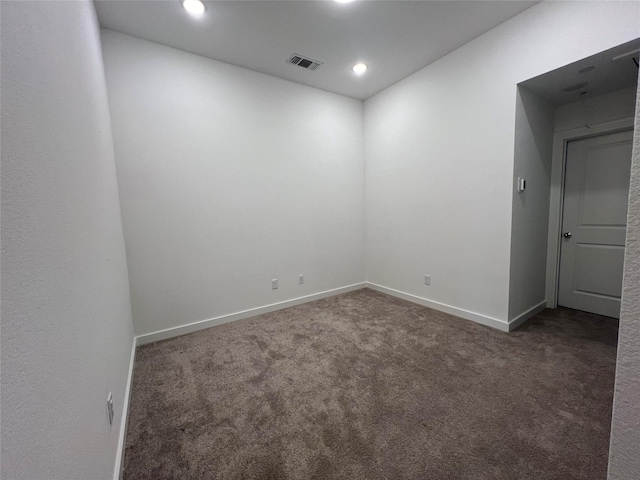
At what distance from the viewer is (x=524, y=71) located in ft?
7.72

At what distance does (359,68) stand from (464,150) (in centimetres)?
154

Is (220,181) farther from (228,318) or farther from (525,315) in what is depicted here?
(525,315)

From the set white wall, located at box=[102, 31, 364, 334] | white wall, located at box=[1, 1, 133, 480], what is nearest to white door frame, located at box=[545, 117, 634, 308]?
white wall, located at box=[102, 31, 364, 334]

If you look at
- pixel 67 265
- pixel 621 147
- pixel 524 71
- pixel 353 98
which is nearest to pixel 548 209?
pixel 621 147

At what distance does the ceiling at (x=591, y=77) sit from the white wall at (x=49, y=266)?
10.7ft

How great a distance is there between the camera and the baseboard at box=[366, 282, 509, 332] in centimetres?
270

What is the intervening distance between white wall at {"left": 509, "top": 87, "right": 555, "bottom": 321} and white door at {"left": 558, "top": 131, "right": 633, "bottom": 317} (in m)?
0.26

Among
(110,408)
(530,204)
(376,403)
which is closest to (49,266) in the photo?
(110,408)

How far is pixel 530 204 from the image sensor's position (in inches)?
111

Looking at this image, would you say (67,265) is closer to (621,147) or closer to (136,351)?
(136,351)

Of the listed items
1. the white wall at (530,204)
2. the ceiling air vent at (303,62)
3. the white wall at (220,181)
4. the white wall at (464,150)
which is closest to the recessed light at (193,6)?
the white wall at (220,181)

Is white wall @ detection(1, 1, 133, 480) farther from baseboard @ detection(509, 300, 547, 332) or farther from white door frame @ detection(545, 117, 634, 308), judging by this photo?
white door frame @ detection(545, 117, 634, 308)

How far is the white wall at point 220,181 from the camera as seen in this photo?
2514 mm

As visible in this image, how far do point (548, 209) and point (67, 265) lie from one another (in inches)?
167
